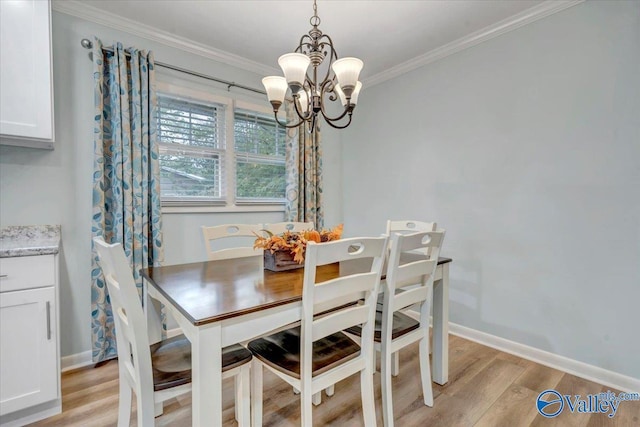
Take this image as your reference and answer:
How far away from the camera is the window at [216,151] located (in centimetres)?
254

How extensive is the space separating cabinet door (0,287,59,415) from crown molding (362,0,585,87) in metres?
3.23

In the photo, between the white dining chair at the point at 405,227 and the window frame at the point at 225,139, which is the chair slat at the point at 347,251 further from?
the window frame at the point at 225,139

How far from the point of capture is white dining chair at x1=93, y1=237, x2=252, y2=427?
1.07m

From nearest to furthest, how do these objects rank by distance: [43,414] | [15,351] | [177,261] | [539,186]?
[15,351] < [43,414] < [539,186] < [177,261]

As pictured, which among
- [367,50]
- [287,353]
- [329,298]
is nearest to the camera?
[329,298]

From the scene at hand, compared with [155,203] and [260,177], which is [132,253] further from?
[260,177]

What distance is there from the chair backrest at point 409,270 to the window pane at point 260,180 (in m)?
1.87

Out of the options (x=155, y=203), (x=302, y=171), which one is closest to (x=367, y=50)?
(x=302, y=171)

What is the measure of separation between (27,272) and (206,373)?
1.26 metres

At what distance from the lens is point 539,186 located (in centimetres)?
221

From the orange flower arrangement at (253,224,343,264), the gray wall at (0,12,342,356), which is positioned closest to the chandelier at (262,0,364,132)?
the orange flower arrangement at (253,224,343,264)

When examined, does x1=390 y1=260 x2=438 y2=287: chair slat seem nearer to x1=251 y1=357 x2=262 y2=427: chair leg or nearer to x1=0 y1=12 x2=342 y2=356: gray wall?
x1=251 y1=357 x2=262 y2=427: chair leg

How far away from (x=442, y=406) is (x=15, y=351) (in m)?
2.26

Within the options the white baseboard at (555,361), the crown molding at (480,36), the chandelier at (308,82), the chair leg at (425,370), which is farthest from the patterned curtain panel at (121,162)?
the white baseboard at (555,361)
